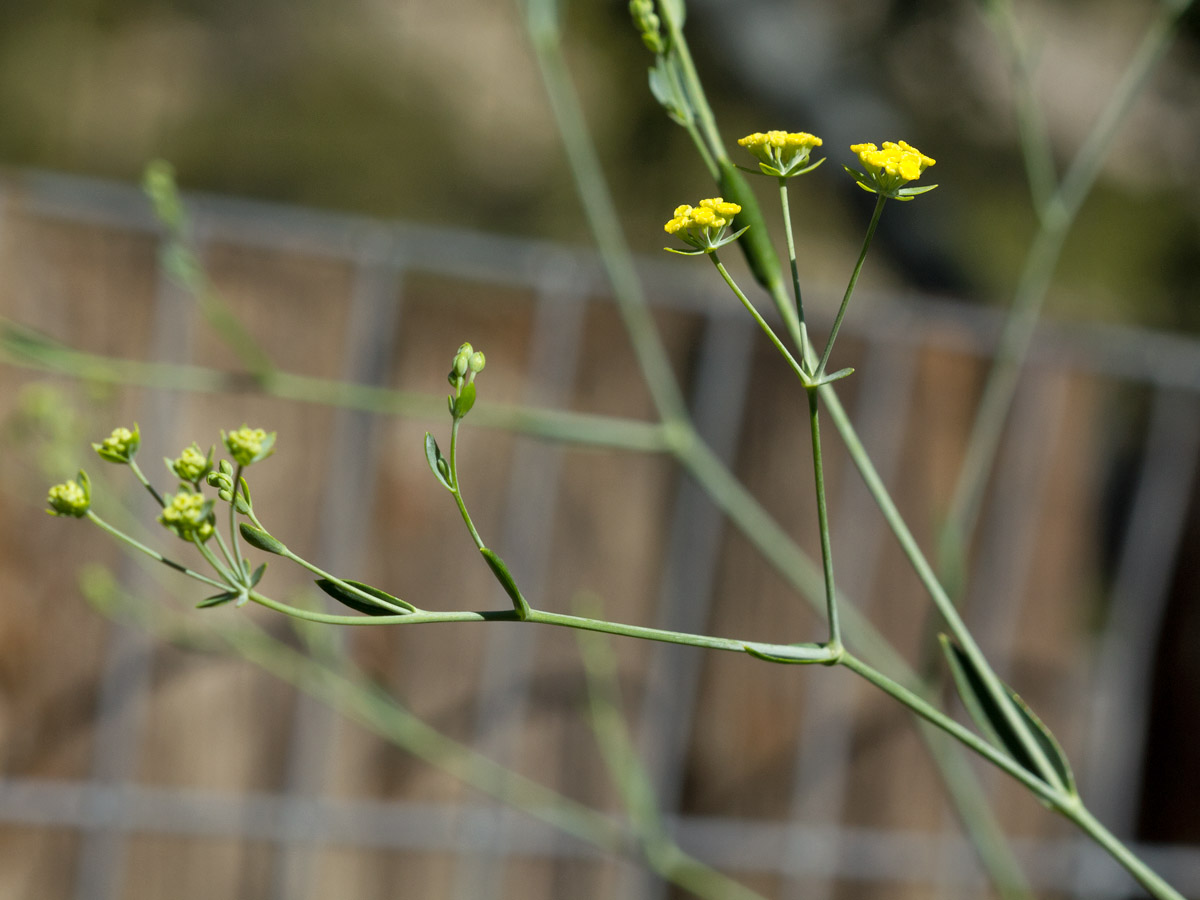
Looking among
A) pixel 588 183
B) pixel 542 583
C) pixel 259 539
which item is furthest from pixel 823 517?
pixel 542 583

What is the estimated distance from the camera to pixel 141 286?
1091 millimetres

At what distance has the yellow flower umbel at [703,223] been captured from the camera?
0.93 feet

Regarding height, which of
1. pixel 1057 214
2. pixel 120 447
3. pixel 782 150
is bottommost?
pixel 120 447

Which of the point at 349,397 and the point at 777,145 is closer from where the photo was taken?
the point at 777,145

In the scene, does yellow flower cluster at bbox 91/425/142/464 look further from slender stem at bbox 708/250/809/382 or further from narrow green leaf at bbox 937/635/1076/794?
narrow green leaf at bbox 937/635/1076/794

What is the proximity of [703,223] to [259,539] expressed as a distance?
152 mm

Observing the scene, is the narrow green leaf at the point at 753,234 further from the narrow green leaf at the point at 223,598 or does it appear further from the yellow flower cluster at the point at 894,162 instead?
the narrow green leaf at the point at 223,598

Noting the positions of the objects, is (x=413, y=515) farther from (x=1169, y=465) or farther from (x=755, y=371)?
(x=1169, y=465)

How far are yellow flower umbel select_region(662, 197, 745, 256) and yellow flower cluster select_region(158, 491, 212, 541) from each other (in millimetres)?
160

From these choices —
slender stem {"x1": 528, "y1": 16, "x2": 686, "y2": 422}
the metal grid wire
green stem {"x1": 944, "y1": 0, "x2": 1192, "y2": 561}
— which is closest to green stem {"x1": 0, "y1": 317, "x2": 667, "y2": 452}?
slender stem {"x1": 528, "y1": 16, "x2": 686, "y2": 422}

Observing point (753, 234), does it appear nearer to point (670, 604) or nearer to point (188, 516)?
point (188, 516)

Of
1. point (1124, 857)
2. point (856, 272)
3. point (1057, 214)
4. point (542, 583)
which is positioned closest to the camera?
point (856, 272)

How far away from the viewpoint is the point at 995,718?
0.41 m

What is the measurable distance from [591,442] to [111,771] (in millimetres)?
831
